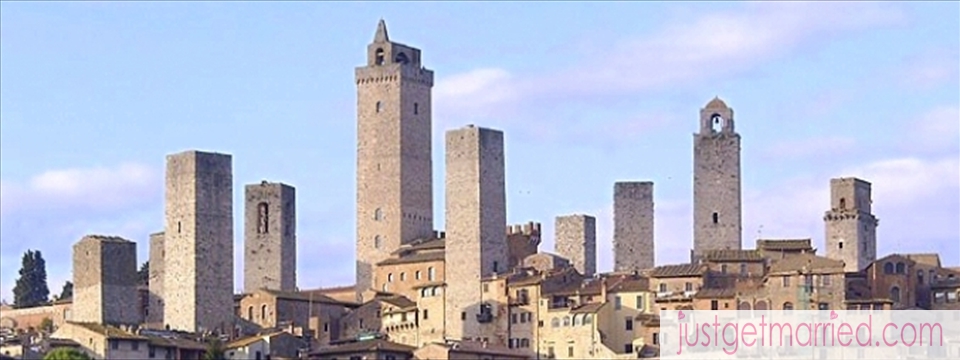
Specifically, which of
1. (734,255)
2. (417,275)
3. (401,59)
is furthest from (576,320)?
(401,59)

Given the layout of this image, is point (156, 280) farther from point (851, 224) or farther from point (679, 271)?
point (851, 224)

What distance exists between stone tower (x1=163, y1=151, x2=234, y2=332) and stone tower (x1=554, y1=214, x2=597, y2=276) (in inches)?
451

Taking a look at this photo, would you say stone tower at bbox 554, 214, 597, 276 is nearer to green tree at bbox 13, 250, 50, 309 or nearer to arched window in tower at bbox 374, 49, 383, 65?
arched window in tower at bbox 374, 49, 383, 65

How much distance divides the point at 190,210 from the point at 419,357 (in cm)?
931

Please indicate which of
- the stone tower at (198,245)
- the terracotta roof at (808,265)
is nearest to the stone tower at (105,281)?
the stone tower at (198,245)

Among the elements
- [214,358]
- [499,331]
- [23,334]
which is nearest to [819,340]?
[499,331]

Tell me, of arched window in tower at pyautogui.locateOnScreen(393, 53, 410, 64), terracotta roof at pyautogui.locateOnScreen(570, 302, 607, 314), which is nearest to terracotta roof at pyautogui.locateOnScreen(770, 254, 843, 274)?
terracotta roof at pyautogui.locateOnScreen(570, 302, 607, 314)

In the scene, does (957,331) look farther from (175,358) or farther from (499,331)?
(175,358)

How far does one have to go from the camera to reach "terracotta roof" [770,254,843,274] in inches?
3162

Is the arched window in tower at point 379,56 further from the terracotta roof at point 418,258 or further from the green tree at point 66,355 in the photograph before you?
the green tree at point 66,355

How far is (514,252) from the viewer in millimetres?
91062

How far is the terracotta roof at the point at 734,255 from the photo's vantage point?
84.5 m

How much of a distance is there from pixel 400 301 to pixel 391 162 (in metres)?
6.93

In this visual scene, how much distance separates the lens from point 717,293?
8144cm
